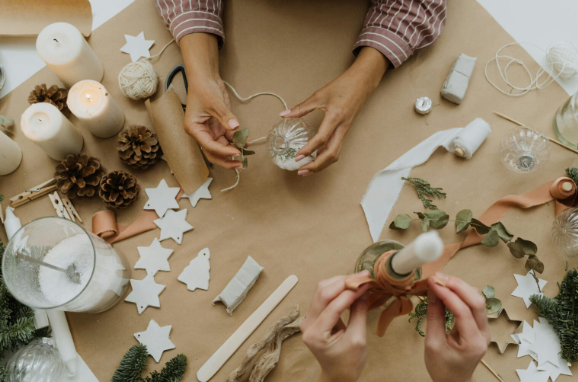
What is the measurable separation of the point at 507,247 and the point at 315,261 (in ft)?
1.40

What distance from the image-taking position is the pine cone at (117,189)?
3.05 ft

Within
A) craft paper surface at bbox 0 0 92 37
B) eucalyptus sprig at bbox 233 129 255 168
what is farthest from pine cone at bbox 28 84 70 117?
eucalyptus sprig at bbox 233 129 255 168

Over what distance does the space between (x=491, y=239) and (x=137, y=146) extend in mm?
797

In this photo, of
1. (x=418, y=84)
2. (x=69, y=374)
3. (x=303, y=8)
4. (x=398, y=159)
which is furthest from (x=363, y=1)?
(x=69, y=374)

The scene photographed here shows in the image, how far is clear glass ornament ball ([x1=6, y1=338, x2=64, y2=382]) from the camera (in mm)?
821

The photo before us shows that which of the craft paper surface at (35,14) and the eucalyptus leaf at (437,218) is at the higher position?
the craft paper surface at (35,14)

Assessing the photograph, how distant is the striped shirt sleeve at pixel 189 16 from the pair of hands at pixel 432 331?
0.64m

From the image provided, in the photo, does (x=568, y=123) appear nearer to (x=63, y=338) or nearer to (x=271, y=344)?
(x=271, y=344)

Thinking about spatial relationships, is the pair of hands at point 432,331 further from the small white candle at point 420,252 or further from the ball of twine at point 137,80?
the ball of twine at point 137,80

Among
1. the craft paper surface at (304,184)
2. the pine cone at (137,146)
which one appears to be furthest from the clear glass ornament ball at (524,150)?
the pine cone at (137,146)

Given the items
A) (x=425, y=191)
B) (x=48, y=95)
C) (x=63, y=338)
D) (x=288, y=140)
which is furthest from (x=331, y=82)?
(x=63, y=338)

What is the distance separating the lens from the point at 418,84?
103 cm

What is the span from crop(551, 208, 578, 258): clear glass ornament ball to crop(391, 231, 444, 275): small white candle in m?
0.61

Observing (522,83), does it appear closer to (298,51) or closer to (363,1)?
(363,1)
